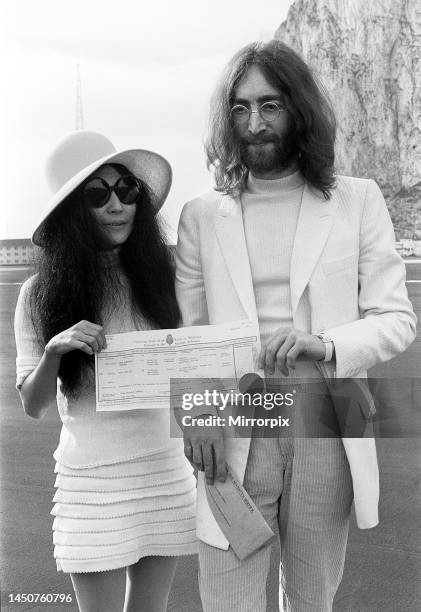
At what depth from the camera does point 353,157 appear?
2611mm

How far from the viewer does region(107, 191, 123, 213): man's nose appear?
6.94 feet

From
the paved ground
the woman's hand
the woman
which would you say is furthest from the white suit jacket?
the paved ground

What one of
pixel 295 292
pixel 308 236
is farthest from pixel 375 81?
pixel 295 292

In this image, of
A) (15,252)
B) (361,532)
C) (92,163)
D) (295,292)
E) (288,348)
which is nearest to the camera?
(288,348)

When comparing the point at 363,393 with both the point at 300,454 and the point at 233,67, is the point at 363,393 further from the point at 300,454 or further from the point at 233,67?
the point at 233,67

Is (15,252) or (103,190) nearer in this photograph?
(103,190)

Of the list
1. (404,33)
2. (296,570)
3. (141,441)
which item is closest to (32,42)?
(404,33)

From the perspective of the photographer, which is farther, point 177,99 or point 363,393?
point 177,99

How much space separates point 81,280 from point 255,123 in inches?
20.3

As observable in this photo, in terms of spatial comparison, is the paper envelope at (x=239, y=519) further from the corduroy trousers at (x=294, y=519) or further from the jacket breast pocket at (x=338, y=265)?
the jacket breast pocket at (x=338, y=265)

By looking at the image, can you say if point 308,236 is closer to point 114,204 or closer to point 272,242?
point 272,242

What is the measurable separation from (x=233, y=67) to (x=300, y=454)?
868 mm

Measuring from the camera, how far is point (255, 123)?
2074mm

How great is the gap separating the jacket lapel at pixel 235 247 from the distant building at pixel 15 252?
0.56 m
